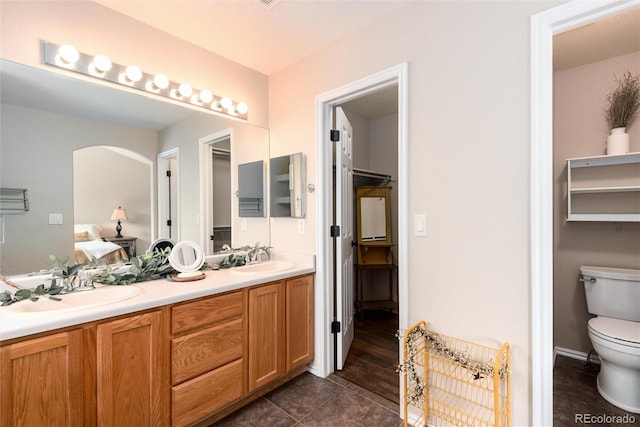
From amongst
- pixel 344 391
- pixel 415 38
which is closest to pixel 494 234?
pixel 415 38

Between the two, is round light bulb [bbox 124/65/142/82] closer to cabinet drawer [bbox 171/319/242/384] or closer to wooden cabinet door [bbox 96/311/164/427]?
wooden cabinet door [bbox 96/311/164/427]

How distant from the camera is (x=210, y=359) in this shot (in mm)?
1623

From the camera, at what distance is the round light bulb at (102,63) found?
165cm

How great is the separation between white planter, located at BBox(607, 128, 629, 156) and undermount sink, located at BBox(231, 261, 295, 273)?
2463 mm

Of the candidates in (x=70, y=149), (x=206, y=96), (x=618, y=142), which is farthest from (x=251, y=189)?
(x=618, y=142)

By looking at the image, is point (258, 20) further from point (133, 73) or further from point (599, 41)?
point (599, 41)

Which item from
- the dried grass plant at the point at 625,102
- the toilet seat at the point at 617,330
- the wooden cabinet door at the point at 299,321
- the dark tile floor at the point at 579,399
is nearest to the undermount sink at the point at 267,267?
the wooden cabinet door at the point at 299,321

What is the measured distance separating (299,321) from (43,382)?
1.37 meters

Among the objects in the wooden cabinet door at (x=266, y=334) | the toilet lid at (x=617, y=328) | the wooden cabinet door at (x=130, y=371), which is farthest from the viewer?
the wooden cabinet door at (x=266, y=334)

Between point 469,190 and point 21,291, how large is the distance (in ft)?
7.18

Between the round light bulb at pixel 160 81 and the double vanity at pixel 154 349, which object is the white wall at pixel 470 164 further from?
the round light bulb at pixel 160 81

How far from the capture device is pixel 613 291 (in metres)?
2.07

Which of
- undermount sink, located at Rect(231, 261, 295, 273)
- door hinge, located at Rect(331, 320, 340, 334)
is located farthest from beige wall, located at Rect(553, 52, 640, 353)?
undermount sink, located at Rect(231, 261, 295, 273)

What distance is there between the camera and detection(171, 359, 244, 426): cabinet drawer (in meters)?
1.50
